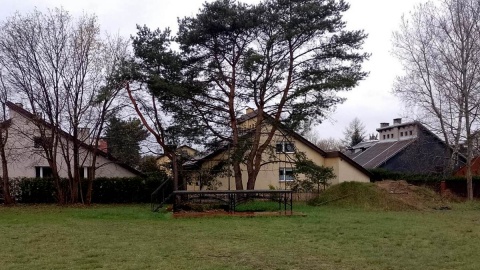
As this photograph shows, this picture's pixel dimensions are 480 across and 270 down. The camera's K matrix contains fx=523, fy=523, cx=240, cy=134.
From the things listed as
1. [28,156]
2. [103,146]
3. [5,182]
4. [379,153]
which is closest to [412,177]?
[379,153]

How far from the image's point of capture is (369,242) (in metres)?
11.4

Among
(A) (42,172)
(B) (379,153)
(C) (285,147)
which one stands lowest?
(A) (42,172)

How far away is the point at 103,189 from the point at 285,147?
408 inches

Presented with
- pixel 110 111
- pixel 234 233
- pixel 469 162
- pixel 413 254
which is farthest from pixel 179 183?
pixel 413 254

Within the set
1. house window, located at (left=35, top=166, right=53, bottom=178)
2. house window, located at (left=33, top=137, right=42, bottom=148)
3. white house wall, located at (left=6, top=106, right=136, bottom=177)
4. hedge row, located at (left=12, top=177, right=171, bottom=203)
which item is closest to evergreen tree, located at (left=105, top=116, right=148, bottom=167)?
white house wall, located at (left=6, top=106, right=136, bottom=177)

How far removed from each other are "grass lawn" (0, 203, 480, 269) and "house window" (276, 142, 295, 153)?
857cm

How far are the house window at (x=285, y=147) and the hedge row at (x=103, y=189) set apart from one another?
687 centimetres

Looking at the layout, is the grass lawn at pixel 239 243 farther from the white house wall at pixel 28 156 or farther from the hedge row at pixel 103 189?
the hedge row at pixel 103 189

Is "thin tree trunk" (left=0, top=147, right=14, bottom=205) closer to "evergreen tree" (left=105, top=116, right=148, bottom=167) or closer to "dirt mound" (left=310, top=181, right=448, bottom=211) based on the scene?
"evergreen tree" (left=105, top=116, right=148, bottom=167)

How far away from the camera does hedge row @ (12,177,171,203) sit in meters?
27.9

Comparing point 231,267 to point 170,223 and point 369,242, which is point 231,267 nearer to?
point 369,242

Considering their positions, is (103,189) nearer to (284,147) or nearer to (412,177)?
(284,147)

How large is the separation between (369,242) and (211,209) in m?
9.44

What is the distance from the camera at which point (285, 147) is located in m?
26.5
